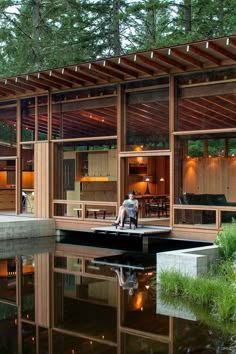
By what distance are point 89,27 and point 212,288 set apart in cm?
2094

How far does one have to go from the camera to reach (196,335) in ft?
19.3

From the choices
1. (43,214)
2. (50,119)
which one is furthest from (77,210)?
(50,119)

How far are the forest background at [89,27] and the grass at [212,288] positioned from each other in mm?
16491

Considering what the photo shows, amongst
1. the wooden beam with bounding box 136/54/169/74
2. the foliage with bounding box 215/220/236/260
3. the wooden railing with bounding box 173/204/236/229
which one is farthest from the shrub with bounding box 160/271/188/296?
the wooden beam with bounding box 136/54/169/74

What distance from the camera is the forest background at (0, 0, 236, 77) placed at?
2406cm

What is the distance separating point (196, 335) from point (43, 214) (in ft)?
33.6

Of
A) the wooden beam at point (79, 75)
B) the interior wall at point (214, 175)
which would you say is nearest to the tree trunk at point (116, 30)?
the interior wall at point (214, 175)

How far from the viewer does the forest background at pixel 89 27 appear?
24.1m

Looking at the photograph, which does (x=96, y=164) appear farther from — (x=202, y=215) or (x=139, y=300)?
(x=139, y=300)

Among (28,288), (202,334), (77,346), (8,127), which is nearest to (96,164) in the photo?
(8,127)

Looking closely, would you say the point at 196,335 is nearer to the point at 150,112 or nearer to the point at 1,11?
the point at 150,112

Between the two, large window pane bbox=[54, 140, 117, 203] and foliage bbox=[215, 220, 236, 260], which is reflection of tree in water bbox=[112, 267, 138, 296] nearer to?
foliage bbox=[215, 220, 236, 260]

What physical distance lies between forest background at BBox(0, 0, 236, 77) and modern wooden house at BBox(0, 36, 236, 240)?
8.63 meters

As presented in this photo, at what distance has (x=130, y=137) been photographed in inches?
536
